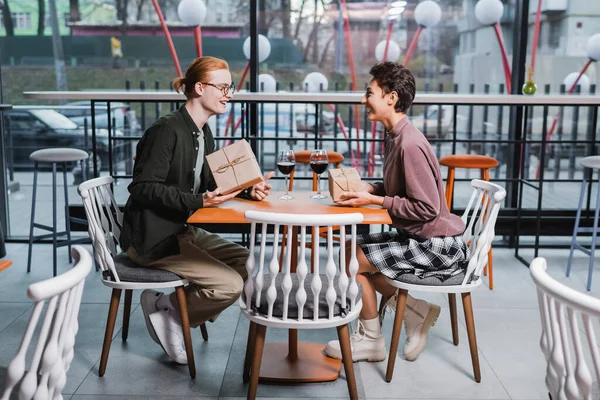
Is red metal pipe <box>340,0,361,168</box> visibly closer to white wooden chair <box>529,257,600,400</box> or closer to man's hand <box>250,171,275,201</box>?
man's hand <box>250,171,275,201</box>

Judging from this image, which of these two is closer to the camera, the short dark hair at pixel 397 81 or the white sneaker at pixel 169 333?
the short dark hair at pixel 397 81

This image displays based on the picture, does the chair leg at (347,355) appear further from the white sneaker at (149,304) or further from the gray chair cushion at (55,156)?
the gray chair cushion at (55,156)

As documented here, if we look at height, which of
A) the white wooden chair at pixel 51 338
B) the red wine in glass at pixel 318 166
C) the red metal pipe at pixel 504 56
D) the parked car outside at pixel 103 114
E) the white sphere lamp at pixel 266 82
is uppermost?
the red metal pipe at pixel 504 56

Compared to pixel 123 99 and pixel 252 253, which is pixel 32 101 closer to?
pixel 123 99

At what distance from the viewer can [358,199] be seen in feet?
8.02

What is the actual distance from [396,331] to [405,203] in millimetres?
480

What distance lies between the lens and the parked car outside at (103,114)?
480 cm

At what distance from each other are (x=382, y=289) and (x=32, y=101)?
3.07m

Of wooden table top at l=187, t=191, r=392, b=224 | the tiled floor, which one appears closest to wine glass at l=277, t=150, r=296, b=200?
wooden table top at l=187, t=191, r=392, b=224

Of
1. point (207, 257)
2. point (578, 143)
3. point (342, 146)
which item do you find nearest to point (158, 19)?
point (342, 146)

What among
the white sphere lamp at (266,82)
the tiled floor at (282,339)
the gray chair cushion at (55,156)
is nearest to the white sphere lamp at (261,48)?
the white sphere lamp at (266,82)

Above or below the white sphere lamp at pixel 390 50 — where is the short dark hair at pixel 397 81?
below

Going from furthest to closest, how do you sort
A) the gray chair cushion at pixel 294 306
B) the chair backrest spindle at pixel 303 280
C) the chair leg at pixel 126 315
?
the chair leg at pixel 126 315, the gray chair cushion at pixel 294 306, the chair backrest spindle at pixel 303 280

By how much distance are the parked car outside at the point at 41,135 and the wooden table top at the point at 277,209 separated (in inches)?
97.2
